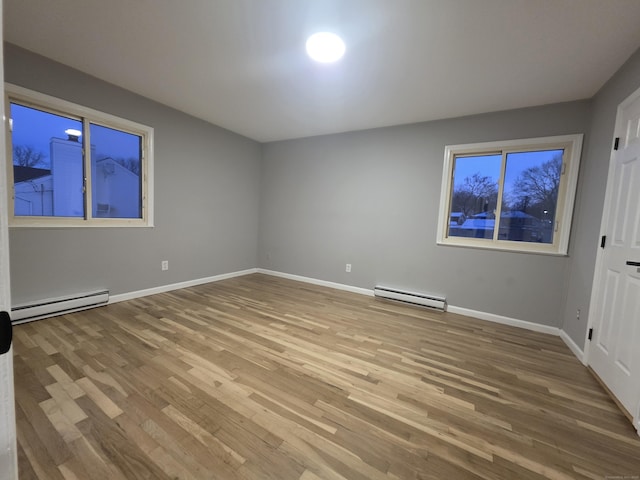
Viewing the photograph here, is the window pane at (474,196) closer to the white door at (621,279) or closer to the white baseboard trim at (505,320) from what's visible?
the white baseboard trim at (505,320)

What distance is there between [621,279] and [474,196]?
68.0 inches

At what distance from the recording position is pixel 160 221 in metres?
3.70

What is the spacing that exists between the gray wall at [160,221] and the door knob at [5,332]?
2.93 m

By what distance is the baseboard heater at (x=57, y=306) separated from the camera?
102 inches

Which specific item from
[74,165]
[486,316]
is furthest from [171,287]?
[486,316]

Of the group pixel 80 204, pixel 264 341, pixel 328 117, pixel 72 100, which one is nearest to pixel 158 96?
pixel 72 100

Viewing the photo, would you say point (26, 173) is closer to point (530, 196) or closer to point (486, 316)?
point (486, 316)

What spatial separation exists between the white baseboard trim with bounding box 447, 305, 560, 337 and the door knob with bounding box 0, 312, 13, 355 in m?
3.88

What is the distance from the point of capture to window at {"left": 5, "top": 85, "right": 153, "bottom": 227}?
8.62 feet

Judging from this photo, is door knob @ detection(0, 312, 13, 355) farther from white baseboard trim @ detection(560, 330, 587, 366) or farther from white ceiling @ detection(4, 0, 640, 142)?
white baseboard trim @ detection(560, 330, 587, 366)

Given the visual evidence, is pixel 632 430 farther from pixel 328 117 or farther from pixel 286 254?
pixel 286 254

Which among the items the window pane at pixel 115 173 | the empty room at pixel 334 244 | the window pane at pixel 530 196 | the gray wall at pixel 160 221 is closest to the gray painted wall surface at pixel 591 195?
the empty room at pixel 334 244

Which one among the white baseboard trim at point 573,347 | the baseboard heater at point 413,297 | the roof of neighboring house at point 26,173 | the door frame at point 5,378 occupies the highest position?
the roof of neighboring house at point 26,173

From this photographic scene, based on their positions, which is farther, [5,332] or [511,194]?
[511,194]
